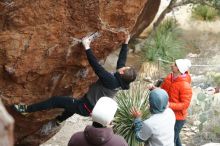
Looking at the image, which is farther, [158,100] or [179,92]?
[179,92]

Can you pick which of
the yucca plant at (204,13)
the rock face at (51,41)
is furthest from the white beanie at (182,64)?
the yucca plant at (204,13)

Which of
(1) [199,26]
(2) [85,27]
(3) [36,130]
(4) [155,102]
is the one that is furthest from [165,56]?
(4) [155,102]

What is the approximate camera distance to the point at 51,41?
6562mm

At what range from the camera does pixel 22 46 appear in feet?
21.0

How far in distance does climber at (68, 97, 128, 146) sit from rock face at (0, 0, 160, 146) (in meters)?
2.18

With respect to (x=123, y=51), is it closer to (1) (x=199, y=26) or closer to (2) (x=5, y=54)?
(2) (x=5, y=54)

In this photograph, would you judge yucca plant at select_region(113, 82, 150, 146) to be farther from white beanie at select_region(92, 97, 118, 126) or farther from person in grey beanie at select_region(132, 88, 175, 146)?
white beanie at select_region(92, 97, 118, 126)

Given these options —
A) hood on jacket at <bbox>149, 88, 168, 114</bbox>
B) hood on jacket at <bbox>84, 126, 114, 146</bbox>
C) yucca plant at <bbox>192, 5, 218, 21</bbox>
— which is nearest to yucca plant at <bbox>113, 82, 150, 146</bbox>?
hood on jacket at <bbox>149, 88, 168, 114</bbox>

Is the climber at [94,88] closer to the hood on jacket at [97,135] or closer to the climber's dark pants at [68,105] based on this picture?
the climber's dark pants at [68,105]

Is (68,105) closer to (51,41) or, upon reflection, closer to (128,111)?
(51,41)

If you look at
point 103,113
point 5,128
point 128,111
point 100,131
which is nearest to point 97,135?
point 100,131

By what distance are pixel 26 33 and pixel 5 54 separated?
39cm

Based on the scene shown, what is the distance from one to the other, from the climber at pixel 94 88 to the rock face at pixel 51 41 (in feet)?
0.68

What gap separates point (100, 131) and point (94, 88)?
225cm
